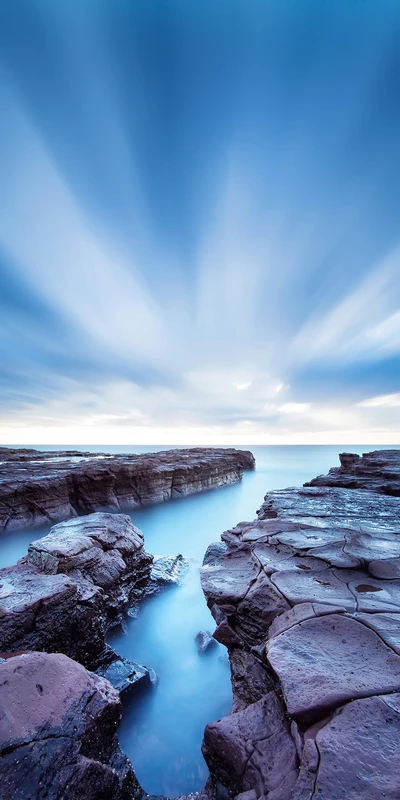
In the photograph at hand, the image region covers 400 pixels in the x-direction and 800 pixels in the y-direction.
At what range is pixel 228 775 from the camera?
1.79m

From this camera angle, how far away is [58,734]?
169 centimetres

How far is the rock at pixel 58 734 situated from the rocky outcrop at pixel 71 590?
4.52 feet

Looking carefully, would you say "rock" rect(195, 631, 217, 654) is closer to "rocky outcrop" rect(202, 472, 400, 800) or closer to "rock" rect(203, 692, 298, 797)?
"rocky outcrop" rect(202, 472, 400, 800)

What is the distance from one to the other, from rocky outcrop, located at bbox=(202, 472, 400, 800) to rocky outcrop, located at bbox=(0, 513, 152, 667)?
158cm

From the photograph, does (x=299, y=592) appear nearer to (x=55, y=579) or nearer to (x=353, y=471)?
(x=55, y=579)

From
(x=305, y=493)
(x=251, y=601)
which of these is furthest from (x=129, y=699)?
(x=305, y=493)

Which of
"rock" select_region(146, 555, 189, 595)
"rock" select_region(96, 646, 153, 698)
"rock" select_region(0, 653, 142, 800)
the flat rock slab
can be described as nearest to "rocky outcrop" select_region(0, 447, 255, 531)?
"rock" select_region(146, 555, 189, 595)

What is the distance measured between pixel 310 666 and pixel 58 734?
156 cm

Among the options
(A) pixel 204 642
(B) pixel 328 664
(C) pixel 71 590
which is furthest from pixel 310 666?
(A) pixel 204 642

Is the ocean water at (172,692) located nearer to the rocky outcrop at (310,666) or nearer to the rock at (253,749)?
the rocky outcrop at (310,666)

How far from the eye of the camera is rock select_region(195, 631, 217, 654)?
4.71 meters

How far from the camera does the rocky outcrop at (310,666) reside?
51.5 inches

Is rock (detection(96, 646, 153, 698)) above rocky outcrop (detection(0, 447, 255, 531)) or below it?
below

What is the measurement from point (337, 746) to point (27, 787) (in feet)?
5.22
